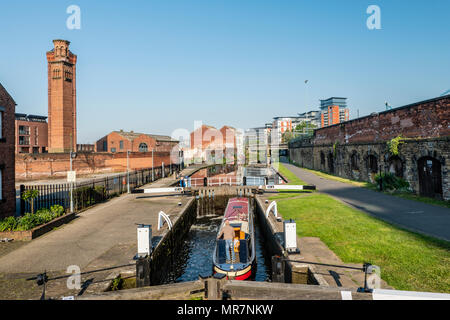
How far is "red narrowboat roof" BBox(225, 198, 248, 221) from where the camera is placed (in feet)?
50.9

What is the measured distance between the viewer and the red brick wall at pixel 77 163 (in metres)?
42.5

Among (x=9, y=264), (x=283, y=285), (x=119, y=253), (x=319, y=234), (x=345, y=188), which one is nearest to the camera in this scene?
(x=283, y=285)

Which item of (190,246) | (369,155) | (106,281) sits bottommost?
(190,246)

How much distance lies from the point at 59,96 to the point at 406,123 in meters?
51.2

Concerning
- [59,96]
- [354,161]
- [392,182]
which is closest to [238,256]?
[392,182]

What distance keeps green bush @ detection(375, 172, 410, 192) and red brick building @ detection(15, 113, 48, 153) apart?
236 ft

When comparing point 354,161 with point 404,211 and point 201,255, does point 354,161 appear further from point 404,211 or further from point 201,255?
point 201,255

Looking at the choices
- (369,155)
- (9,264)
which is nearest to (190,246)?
(9,264)

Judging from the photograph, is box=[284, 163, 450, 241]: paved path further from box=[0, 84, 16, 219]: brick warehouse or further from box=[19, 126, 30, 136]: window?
box=[19, 126, 30, 136]: window

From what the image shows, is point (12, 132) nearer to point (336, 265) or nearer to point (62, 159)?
point (336, 265)

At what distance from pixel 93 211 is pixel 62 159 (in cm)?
3024

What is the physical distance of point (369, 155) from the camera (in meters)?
28.2

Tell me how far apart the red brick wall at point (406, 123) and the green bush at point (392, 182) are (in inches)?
132

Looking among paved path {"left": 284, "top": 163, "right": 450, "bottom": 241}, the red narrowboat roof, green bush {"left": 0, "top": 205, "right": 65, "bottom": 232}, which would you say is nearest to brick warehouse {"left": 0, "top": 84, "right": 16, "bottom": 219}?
green bush {"left": 0, "top": 205, "right": 65, "bottom": 232}
